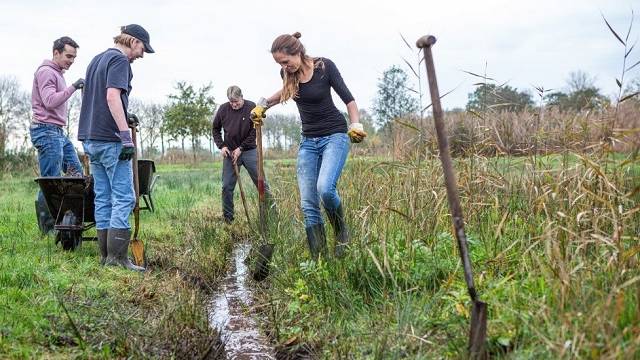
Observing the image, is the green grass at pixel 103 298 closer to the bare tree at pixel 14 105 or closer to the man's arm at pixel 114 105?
the man's arm at pixel 114 105

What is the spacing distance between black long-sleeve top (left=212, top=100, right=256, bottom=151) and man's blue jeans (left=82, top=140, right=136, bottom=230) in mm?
2422

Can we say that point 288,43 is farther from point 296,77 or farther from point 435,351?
point 435,351

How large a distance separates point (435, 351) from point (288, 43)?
2.58 meters

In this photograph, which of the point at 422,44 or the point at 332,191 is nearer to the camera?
the point at 422,44

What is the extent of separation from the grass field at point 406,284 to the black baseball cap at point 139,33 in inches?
67.8

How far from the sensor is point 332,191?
168 inches

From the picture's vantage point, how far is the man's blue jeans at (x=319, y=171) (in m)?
4.29

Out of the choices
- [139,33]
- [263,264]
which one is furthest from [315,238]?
[139,33]

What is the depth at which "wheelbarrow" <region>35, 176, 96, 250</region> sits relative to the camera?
4.84 meters

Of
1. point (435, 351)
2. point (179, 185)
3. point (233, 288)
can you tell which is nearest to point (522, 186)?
point (435, 351)

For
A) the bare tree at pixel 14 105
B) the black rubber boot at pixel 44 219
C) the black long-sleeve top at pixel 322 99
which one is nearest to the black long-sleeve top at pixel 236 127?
the black rubber boot at pixel 44 219

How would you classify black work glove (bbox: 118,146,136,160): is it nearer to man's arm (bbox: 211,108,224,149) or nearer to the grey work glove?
the grey work glove

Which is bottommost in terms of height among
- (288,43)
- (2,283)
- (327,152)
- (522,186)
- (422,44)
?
(2,283)

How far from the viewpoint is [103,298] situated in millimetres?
3596
